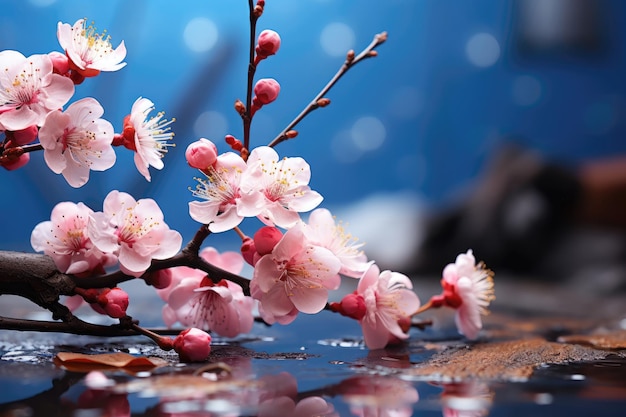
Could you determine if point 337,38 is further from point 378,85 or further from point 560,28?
point 560,28

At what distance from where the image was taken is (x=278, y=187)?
28.9 inches

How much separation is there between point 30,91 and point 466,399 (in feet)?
1.61

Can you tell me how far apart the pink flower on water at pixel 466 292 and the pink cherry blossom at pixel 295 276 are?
0.23 m

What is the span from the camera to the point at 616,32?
128 inches

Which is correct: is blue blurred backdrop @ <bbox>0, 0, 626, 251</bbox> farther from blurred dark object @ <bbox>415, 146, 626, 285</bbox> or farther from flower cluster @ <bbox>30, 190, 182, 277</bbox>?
flower cluster @ <bbox>30, 190, 182, 277</bbox>

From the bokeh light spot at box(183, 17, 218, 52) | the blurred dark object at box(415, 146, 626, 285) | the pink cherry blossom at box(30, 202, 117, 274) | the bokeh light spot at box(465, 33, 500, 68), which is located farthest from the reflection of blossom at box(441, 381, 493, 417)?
the bokeh light spot at box(465, 33, 500, 68)

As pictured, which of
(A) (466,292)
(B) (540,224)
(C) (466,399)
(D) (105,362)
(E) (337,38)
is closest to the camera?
(C) (466,399)

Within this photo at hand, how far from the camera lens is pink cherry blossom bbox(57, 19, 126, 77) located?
0.74 metres

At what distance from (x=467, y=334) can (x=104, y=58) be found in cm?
54

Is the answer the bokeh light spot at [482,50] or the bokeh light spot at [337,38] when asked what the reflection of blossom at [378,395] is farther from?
the bokeh light spot at [482,50]

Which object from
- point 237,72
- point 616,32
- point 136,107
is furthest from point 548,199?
point 136,107

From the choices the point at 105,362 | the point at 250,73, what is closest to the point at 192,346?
the point at 105,362

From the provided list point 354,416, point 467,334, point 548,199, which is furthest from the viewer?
point 548,199

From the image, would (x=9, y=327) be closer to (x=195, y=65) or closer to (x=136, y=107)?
(x=136, y=107)
